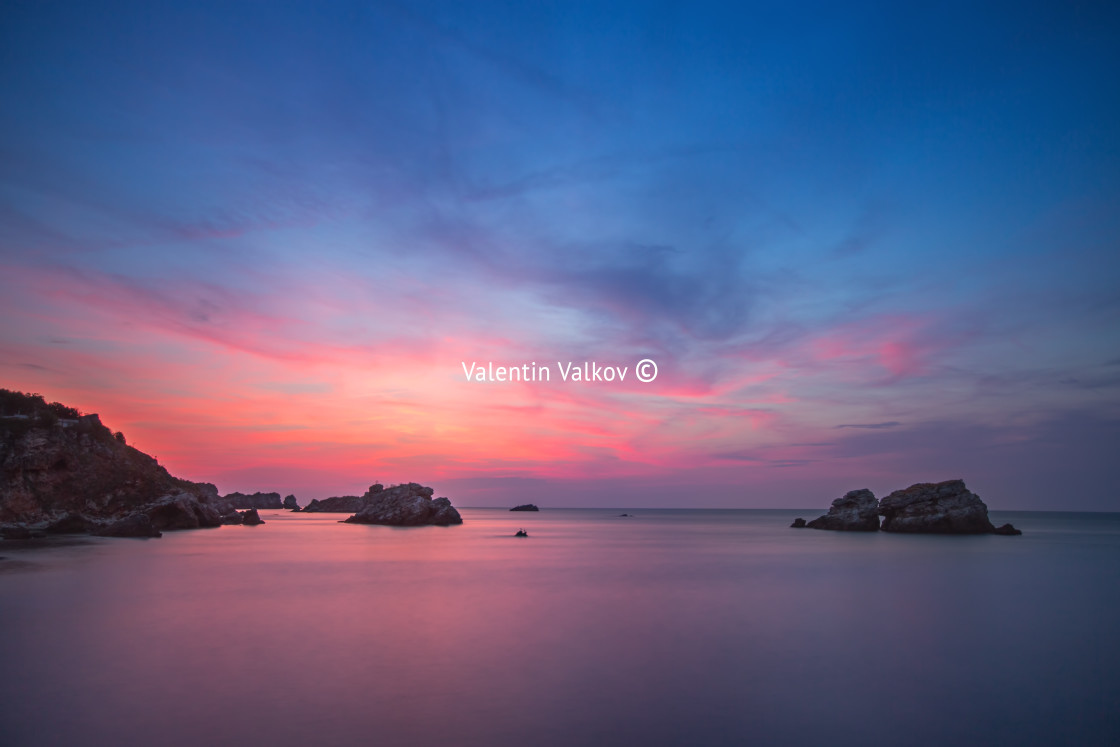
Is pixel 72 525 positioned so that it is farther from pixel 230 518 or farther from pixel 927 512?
pixel 927 512

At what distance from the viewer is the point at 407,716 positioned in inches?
371

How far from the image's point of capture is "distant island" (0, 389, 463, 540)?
41.0 metres

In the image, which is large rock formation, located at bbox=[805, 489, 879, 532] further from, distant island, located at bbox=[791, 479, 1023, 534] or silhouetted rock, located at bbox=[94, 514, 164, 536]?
silhouetted rock, located at bbox=[94, 514, 164, 536]

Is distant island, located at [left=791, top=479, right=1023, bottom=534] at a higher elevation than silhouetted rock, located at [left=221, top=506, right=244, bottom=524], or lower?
higher

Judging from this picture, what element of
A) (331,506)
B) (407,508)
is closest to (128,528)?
(407,508)

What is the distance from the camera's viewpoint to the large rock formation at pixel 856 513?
6469cm

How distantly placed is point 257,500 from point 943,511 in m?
190

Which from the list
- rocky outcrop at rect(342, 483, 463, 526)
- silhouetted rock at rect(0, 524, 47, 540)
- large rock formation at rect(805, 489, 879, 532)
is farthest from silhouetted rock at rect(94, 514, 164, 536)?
large rock formation at rect(805, 489, 879, 532)

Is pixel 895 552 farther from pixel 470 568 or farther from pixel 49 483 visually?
pixel 49 483

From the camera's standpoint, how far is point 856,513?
6569 centimetres

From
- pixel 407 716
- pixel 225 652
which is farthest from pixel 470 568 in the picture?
pixel 407 716

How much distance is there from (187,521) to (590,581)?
5075cm

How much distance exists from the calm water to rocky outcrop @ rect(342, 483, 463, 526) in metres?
51.7

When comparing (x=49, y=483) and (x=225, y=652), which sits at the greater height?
(x=49, y=483)
